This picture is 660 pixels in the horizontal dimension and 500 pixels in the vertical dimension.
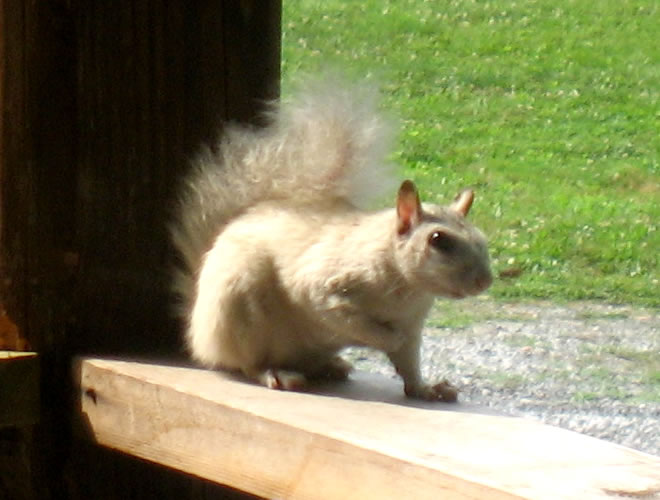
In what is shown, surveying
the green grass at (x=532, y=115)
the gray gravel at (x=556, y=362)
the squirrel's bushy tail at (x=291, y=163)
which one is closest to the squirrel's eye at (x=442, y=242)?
the squirrel's bushy tail at (x=291, y=163)

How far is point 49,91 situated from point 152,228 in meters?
0.27

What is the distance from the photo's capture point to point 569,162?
23.1 ft

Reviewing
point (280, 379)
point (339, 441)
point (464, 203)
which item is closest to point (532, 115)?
point (464, 203)

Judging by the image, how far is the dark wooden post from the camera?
198 cm

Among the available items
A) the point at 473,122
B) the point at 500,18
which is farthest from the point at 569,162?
the point at 500,18

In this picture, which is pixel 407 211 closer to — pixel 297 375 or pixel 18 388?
pixel 297 375

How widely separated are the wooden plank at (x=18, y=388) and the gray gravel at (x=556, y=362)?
5.34 feet

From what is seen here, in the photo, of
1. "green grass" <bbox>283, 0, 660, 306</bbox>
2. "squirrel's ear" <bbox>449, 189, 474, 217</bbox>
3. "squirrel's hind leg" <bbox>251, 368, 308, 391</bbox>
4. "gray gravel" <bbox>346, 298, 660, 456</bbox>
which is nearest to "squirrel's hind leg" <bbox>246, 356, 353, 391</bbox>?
"squirrel's hind leg" <bbox>251, 368, 308, 391</bbox>

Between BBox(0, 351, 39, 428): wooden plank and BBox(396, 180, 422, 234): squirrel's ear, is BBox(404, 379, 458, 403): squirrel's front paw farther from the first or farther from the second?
BBox(0, 351, 39, 428): wooden plank

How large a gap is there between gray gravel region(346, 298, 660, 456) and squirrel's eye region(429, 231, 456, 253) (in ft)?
4.76

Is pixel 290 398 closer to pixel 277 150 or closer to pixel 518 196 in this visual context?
pixel 277 150

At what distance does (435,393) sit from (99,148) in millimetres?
600

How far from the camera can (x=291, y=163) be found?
2.11 m

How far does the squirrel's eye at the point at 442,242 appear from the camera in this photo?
2.03 m
